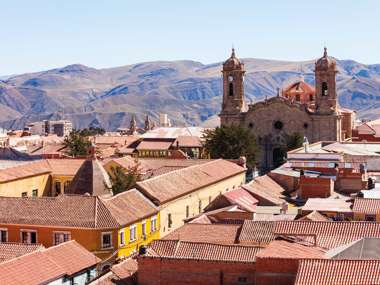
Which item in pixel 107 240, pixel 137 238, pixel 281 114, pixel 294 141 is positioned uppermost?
pixel 281 114

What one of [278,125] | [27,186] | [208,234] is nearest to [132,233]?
[208,234]

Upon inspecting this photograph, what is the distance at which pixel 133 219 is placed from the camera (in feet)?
138

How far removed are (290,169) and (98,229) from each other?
21.4 metres

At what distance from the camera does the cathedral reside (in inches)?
3519

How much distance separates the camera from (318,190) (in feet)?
155

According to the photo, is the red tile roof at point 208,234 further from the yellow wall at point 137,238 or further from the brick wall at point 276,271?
the brick wall at point 276,271

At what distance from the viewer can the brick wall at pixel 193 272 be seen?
87.5 feet

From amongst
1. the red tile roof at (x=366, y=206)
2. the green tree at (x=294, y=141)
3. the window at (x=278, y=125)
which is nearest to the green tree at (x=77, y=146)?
the window at (x=278, y=125)

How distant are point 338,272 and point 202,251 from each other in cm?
702

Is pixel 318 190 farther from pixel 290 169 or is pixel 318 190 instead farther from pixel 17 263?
pixel 17 263

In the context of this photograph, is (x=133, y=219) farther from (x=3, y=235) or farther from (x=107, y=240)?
(x=3, y=235)

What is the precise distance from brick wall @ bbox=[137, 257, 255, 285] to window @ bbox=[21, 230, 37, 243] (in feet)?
49.7

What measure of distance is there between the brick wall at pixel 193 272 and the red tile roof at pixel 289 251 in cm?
91

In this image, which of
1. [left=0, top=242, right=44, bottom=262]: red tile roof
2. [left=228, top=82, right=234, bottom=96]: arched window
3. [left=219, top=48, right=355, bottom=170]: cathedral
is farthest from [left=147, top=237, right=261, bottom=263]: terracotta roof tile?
[left=228, top=82, right=234, bottom=96]: arched window
